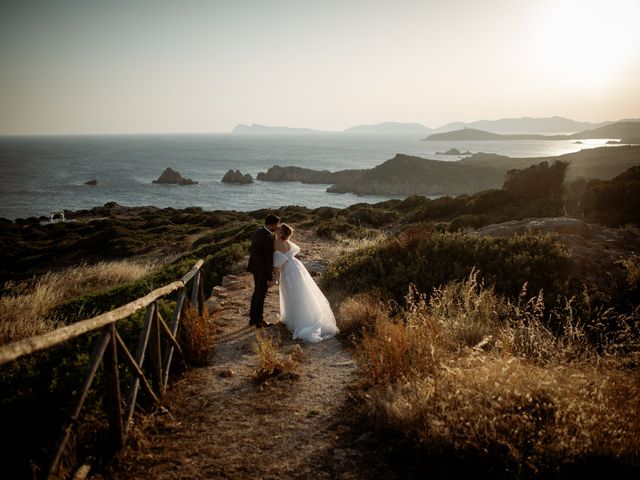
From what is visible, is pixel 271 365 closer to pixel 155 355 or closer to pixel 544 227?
pixel 155 355

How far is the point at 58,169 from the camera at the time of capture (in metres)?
126

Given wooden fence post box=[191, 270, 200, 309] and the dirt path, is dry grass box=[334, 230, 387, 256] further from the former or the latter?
the dirt path

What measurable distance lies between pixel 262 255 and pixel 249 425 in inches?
165

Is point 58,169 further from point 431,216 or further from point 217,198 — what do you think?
point 431,216

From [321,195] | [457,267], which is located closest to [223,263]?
[457,267]

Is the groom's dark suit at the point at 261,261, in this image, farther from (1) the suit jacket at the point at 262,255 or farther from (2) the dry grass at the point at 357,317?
(2) the dry grass at the point at 357,317

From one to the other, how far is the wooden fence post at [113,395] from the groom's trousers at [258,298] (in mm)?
4423

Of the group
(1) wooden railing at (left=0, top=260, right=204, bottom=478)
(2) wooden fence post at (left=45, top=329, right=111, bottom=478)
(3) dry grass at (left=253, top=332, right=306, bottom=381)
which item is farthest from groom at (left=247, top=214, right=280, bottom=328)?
(2) wooden fence post at (left=45, top=329, right=111, bottom=478)

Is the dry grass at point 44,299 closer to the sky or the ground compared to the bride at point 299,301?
closer to the ground

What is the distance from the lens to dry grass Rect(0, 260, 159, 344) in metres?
9.25

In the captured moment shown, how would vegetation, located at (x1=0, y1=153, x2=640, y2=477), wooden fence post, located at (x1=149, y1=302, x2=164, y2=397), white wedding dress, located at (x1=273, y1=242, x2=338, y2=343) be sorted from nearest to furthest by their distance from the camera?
vegetation, located at (x1=0, y1=153, x2=640, y2=477) < wooden fence post, located at (x1=149, y1=302, x2=164, y2=397) < white wedding dress, located at (x1=273, y1=242, x2=338, y2=343)

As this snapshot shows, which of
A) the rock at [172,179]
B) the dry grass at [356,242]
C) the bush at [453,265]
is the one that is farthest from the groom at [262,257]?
the rock at [172,179]

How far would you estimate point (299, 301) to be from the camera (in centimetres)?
844

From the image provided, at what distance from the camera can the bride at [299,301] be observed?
8266 mm
